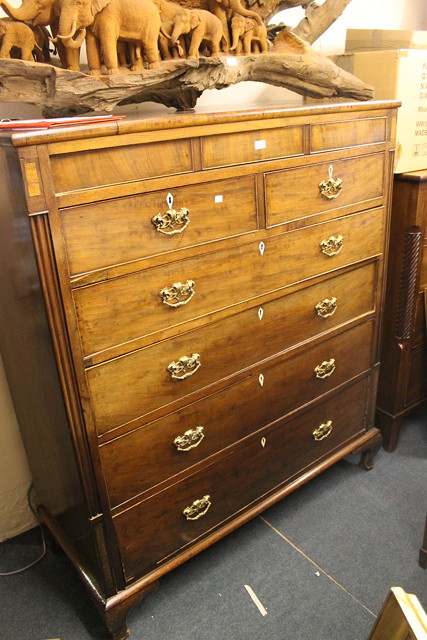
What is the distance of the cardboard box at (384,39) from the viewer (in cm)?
185

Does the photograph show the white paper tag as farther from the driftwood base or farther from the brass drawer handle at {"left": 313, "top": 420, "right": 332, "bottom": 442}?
the brass drawer handle at {"left": 313, "top": 420, "right": 332, "bottom": 442}

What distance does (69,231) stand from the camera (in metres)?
1.05

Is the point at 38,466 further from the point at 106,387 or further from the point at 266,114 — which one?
the point at 266,114

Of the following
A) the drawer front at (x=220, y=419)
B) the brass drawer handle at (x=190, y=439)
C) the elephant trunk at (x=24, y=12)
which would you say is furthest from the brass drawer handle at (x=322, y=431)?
the elephant trunk at (x=24, y=12)

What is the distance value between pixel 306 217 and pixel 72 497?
1.00 metres

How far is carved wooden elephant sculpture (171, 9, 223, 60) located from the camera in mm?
1341

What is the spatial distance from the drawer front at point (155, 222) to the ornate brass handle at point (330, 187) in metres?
0.26

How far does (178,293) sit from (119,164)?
0.33 m

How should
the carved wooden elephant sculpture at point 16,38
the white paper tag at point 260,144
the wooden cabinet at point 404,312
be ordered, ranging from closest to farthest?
the carved wooden elephant sculpture at point 16,38, the white paper tag at point 260,144, the wooden cabinet at point 404,312

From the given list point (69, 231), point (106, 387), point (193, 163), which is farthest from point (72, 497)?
point (193, 163)

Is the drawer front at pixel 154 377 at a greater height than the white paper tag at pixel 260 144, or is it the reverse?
the white paper tag at pixel 260 144

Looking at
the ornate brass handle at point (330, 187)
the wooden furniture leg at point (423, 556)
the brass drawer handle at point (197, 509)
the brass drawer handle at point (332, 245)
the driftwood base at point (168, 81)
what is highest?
the driftwood base at point (168, 81)

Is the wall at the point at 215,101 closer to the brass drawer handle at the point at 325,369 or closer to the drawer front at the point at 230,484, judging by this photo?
the drawer front at the point at 230,484

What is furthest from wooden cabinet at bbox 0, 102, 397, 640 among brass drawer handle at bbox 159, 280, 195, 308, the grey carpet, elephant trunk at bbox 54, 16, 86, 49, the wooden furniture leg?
the wooden furniture leg
